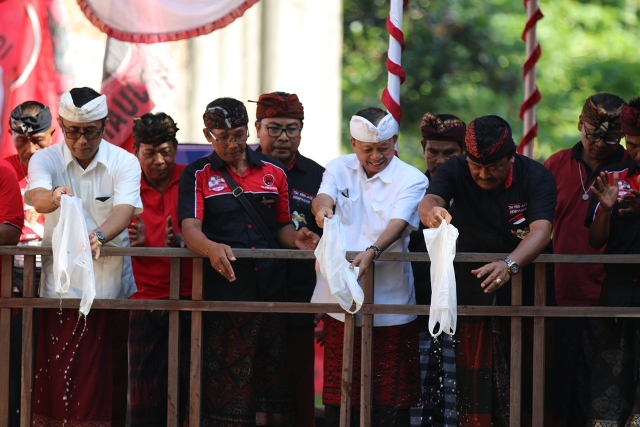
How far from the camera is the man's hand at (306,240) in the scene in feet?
18.9

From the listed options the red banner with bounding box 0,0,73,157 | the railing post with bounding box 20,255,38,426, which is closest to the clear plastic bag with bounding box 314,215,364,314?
the railing post with bounding box 20,255,38,426

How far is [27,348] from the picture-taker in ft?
18.7

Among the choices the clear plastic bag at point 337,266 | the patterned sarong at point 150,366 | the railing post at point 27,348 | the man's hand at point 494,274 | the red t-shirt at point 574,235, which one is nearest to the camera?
the man's hand at point 494,274

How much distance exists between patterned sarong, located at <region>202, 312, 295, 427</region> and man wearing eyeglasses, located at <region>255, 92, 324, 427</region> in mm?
389

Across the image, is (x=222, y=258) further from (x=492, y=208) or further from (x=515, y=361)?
(x=515, y=361)

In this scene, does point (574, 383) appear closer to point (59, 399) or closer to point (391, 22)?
point (391, 22)

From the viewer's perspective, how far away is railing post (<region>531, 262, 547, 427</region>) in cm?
550

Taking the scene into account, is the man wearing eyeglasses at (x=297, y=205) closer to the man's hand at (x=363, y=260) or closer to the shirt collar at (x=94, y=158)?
the man's hand at (x=363, y=260)

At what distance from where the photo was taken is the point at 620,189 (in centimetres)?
556

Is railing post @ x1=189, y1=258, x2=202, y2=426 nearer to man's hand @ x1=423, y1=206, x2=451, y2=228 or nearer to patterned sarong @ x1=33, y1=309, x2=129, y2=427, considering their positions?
patterned sarong @ x1=33, y1=309, x2=129, y2=427

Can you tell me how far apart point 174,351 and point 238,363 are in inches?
13.3

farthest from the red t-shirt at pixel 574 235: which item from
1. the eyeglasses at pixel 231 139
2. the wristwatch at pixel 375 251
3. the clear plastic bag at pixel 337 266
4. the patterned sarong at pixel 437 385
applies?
the eyeglasses at pixel 231 139

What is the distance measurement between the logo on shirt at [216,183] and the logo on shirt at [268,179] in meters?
0.23

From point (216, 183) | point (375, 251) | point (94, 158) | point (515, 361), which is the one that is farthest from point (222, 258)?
point (515, 361)
